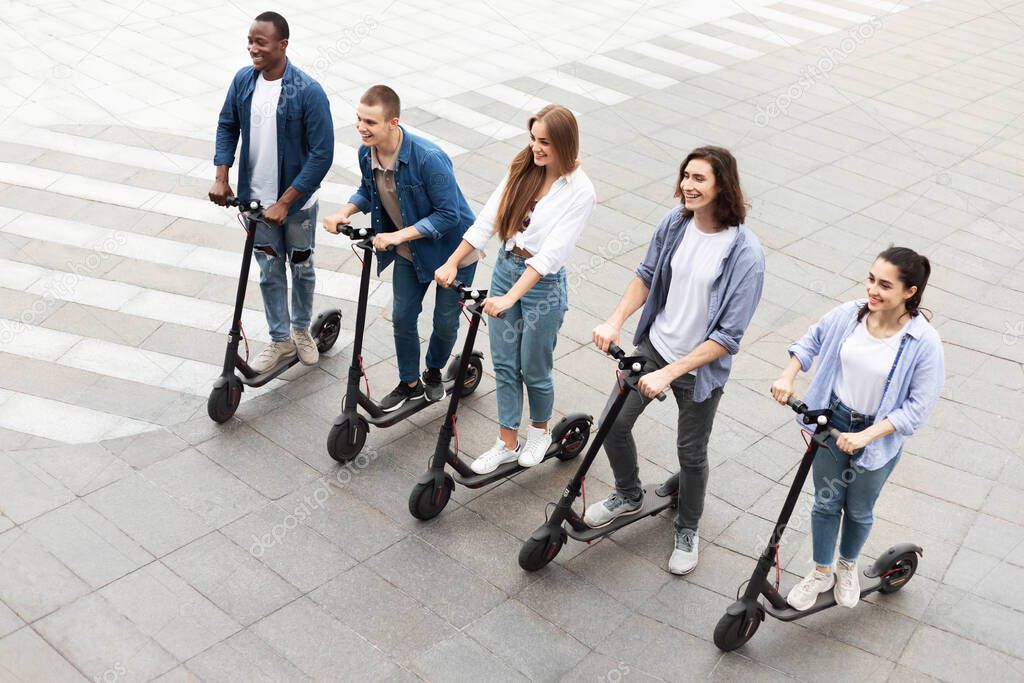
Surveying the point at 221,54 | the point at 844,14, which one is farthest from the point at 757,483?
the point at 844,14

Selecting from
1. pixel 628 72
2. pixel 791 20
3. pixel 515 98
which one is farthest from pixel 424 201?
pixel 791 20

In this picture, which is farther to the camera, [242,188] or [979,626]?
[242,188]

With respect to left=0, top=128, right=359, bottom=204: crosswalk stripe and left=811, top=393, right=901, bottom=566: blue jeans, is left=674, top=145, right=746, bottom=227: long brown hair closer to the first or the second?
left=811, top=393, right=901, bottom=566: blue jeans

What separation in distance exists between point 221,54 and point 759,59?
6.26 m

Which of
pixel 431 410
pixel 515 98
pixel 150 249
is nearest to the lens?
pixel 431 410

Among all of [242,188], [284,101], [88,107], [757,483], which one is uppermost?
[284,101]

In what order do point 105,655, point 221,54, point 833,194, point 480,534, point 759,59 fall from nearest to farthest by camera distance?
point 105,655, point 480,534, point 833,194, point 221,54, point 759,59

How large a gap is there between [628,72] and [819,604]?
27.4 ft

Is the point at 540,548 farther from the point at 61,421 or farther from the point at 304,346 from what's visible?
the point at 61,421

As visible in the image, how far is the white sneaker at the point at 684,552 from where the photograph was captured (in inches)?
191

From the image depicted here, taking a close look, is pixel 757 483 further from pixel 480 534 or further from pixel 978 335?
pixel 978 335

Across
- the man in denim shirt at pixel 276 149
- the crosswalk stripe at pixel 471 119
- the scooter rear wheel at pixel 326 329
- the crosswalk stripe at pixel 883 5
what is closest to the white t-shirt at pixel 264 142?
the man in denim shirt at pixel 276 149

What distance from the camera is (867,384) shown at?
13.6 ft

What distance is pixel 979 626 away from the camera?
4.66 metres
